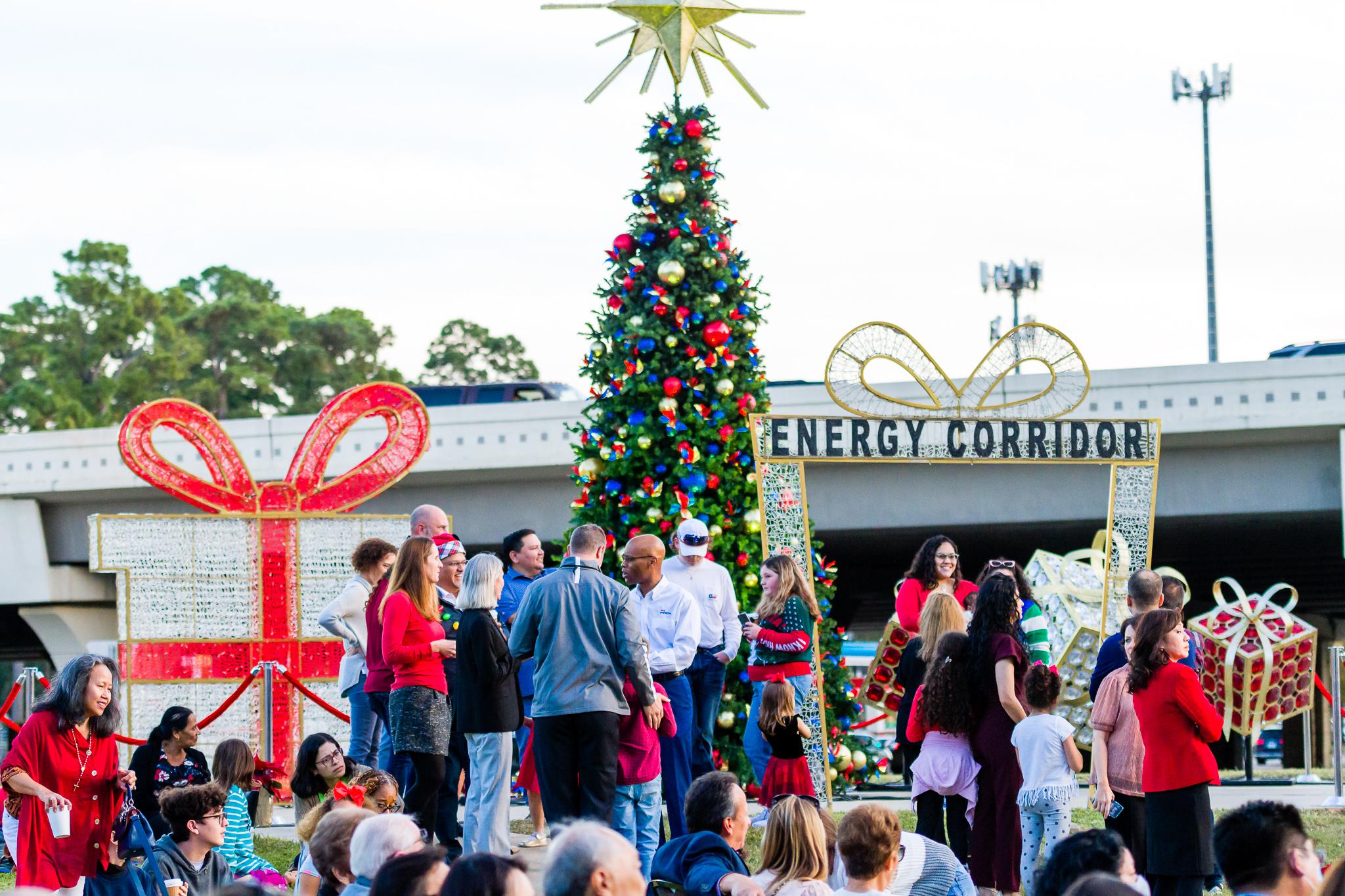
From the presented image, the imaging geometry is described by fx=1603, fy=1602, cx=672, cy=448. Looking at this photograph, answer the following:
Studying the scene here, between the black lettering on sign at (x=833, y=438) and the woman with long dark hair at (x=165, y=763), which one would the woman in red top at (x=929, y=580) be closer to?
the black lettering on sign at (x=833, y=438)

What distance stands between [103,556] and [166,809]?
7.62 meters

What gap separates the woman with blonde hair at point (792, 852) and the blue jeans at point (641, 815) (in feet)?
7.74

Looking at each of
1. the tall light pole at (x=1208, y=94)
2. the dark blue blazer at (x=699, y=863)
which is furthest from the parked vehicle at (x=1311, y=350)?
the dark blue blazer at (x=699, y=863)

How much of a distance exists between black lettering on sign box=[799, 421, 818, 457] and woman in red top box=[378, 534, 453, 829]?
4100mm

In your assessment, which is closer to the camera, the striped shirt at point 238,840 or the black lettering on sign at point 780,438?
the striped shirt at point 238,840

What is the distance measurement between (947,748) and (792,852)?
2351mm

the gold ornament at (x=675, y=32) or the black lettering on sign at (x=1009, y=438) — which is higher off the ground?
the gold ornament at (x=675, y=32)

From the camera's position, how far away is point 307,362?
190 ft

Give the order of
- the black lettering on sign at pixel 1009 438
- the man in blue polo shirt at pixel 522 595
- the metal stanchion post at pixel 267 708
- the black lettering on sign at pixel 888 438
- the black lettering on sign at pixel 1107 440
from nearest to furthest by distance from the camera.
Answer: the man in blue polo shirt at pixel 522 595
the black lettering on sign at pixel 888 438
the black lettering on sign at pixel 1009 438
the black lettering on sign at pixel 1107 440
the metal stanchion post at pixel 267 708

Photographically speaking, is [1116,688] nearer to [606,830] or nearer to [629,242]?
[606,830]

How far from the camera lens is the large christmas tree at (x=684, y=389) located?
12.0 m

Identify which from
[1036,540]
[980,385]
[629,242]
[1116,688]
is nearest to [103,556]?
[629,242]

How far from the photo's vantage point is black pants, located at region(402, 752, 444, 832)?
8.10m

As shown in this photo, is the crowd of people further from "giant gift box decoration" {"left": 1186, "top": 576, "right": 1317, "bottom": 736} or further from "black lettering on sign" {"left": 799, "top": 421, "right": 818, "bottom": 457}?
"giant gift box decoration" {"left": 1186, "top": 576, "right": 1317, "bottom": 736}
